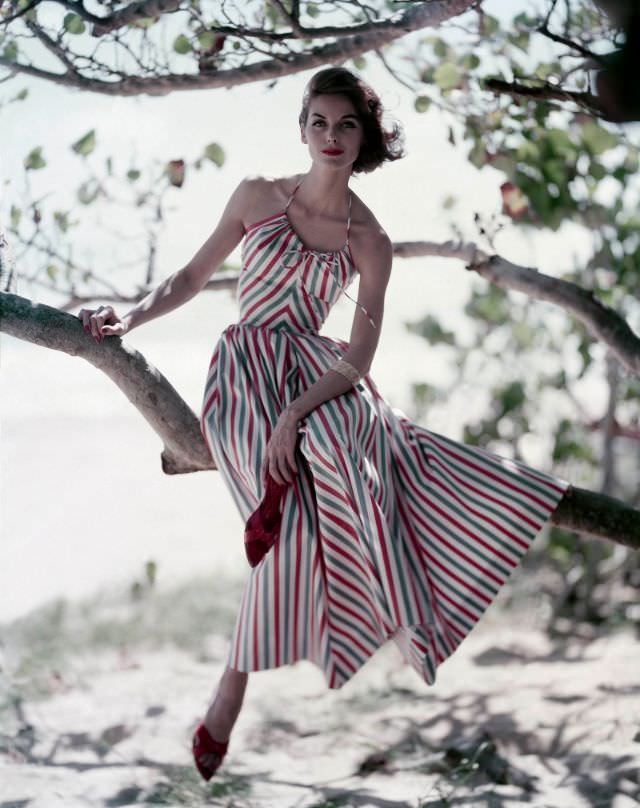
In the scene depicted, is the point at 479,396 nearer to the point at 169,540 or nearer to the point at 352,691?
the point at 352,691

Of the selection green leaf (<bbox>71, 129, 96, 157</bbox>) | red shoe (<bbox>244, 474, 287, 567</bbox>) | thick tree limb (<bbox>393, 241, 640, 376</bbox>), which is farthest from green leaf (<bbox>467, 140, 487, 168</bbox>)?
red shoe (<bbox>244, 474, 287, 567</bbox>)

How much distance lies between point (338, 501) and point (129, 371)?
0.58 metres

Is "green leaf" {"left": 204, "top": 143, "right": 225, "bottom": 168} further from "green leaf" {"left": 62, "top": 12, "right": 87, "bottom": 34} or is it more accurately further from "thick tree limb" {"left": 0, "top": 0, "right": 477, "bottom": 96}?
"green leaf" {"left": 62, "top": 12, "right": 87, "bottom": 34}

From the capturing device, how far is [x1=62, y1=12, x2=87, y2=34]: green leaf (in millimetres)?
2564

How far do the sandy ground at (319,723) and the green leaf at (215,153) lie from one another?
6.39 feet

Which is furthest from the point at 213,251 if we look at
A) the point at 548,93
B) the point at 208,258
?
the point at 548,93

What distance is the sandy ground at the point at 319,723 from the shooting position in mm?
2721

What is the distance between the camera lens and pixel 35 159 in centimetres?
296

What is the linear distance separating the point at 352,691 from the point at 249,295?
6.93ft

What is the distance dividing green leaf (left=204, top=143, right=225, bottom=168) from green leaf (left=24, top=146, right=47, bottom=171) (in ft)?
1.79

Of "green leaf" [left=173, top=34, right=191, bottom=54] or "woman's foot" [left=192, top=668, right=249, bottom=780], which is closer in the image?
"woman's foot" [left=192, top=668, right=249, bottom=780]

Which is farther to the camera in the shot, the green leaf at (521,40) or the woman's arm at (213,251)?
the green leaf at (521,40)

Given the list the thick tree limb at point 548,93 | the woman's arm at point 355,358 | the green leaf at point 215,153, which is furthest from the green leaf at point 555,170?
the woman's arm at point 355,358

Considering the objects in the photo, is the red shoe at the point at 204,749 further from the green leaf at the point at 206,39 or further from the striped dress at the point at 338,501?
the green leaf at the point at 206,39
